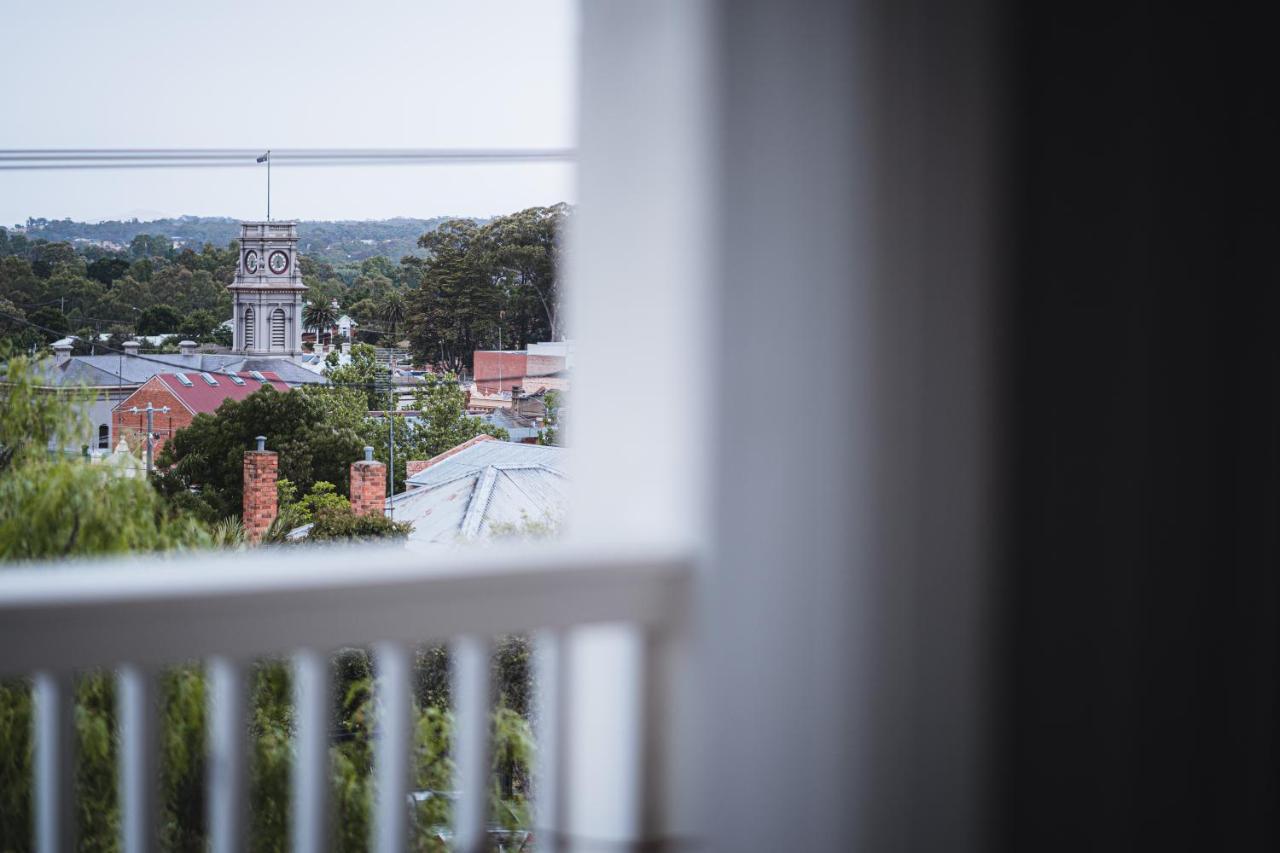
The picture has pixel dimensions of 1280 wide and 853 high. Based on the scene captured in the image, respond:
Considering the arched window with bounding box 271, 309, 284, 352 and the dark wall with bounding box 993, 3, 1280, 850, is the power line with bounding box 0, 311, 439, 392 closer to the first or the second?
the arched window with bounding box 271, 309, 284, 352

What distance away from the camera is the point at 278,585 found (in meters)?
1.29

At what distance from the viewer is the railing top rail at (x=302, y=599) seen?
1190 mm

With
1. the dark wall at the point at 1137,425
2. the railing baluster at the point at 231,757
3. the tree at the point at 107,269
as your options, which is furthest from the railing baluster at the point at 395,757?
the dark wall at the point at 1137,425

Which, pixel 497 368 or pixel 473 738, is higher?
pixel 497 368

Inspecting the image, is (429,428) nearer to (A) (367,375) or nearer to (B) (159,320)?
(A) (367,375)

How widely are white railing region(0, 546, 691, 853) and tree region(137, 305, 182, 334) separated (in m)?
0.30

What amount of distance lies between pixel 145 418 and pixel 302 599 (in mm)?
385

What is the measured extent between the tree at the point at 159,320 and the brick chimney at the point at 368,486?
0.98 ft

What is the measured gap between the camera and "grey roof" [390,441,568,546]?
5.49ft

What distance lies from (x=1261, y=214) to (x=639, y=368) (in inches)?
32.9

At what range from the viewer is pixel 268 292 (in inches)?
62.0

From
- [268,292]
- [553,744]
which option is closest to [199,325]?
[268,292]

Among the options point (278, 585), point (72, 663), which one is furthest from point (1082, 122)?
point (72, 663)

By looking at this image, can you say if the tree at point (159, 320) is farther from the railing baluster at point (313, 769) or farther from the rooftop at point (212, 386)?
the railing baluster at point (313, 769)
